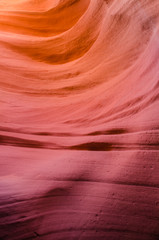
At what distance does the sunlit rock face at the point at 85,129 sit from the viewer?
0.65 m

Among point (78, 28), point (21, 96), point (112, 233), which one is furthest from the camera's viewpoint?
A: point (78, 28)

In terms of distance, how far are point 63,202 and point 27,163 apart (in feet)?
0.74

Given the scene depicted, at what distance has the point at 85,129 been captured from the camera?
0.96 metres

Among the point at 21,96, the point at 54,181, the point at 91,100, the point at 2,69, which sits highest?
the point at 2,69

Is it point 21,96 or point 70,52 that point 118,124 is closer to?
point 21,96

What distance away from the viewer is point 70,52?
5.46 ft

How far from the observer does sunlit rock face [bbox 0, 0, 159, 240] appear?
0.65 meters

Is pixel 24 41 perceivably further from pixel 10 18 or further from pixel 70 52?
pixel 10 18

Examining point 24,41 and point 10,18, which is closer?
point 24,41

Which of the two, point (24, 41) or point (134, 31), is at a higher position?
point (24, 41)

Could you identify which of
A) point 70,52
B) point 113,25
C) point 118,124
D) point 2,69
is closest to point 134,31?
point 113,25

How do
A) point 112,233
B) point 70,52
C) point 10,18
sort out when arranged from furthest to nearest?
1. point 10,18
2. point 70,52
3. point 112,233

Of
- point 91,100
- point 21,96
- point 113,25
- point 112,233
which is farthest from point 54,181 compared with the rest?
point 113,25

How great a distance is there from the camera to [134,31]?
133 centimetres
